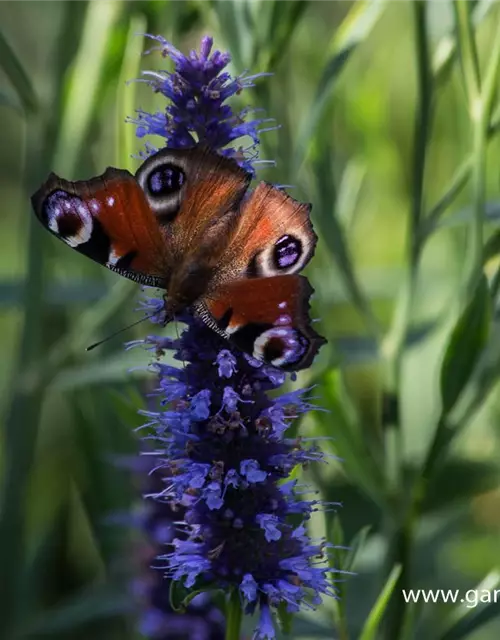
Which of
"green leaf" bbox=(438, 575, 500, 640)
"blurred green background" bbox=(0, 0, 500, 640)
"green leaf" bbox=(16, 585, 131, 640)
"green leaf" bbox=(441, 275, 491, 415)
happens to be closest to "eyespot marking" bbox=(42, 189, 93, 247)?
"blurred green background" bbox=(0, 0, 500, 640)

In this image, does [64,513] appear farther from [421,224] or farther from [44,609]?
[421,224]

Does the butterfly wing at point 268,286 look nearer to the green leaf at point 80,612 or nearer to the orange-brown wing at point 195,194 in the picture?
the orange-brown wing at point 195,194

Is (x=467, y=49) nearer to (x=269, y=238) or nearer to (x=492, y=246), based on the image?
(x=492, y=246)

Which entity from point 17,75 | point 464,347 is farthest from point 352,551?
point 17,75

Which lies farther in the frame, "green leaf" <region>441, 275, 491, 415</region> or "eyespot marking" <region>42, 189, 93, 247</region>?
"green leaf" <region>441, 275, 491, 415</region>

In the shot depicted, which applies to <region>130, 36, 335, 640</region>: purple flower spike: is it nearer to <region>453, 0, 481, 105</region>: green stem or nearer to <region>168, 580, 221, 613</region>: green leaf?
<region>168, 580, 221, 613</region>: green leaf

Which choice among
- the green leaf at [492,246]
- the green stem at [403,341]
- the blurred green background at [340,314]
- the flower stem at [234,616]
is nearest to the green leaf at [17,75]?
the blurred green background at [340,314]

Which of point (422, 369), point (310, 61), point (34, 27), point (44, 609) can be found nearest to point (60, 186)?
point (310, 61)
